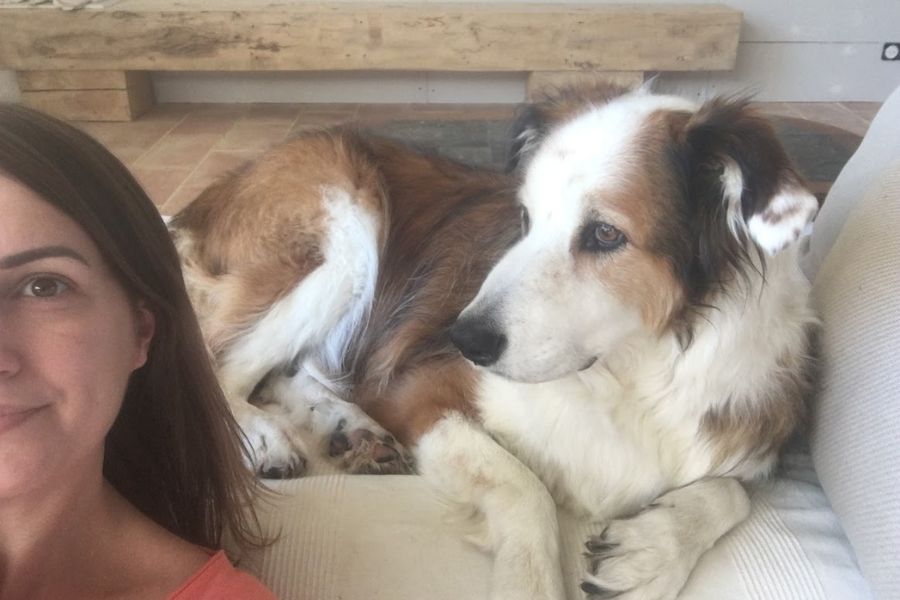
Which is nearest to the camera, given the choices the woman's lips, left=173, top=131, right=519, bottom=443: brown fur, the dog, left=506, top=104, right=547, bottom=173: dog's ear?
the woman's lips

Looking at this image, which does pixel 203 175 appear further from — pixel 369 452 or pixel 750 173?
pixel 750 173

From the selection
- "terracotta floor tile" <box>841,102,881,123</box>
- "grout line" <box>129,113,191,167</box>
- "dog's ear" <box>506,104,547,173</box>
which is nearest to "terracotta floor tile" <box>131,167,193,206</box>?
"grout line" <box>129,113,191,167</box>

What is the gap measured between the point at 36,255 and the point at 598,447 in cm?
102

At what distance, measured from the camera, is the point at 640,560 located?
1348 millimetres

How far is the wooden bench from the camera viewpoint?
4.59m

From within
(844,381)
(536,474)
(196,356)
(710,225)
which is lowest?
(536,474)

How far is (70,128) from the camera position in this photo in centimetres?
109

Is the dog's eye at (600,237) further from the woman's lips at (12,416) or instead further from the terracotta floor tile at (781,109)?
the terracotta floor tile at (781,109)

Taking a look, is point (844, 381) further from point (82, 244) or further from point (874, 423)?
point (82, 244)

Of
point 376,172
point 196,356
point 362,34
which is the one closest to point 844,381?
point 196,356

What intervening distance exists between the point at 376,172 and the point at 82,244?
123 centimetres

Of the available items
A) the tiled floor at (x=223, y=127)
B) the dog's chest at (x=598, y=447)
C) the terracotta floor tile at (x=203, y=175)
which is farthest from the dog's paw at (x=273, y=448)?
the tiled floor at (x=223, y=127)

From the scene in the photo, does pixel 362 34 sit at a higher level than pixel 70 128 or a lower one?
lower

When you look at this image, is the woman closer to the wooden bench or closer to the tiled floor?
the tiled floor
